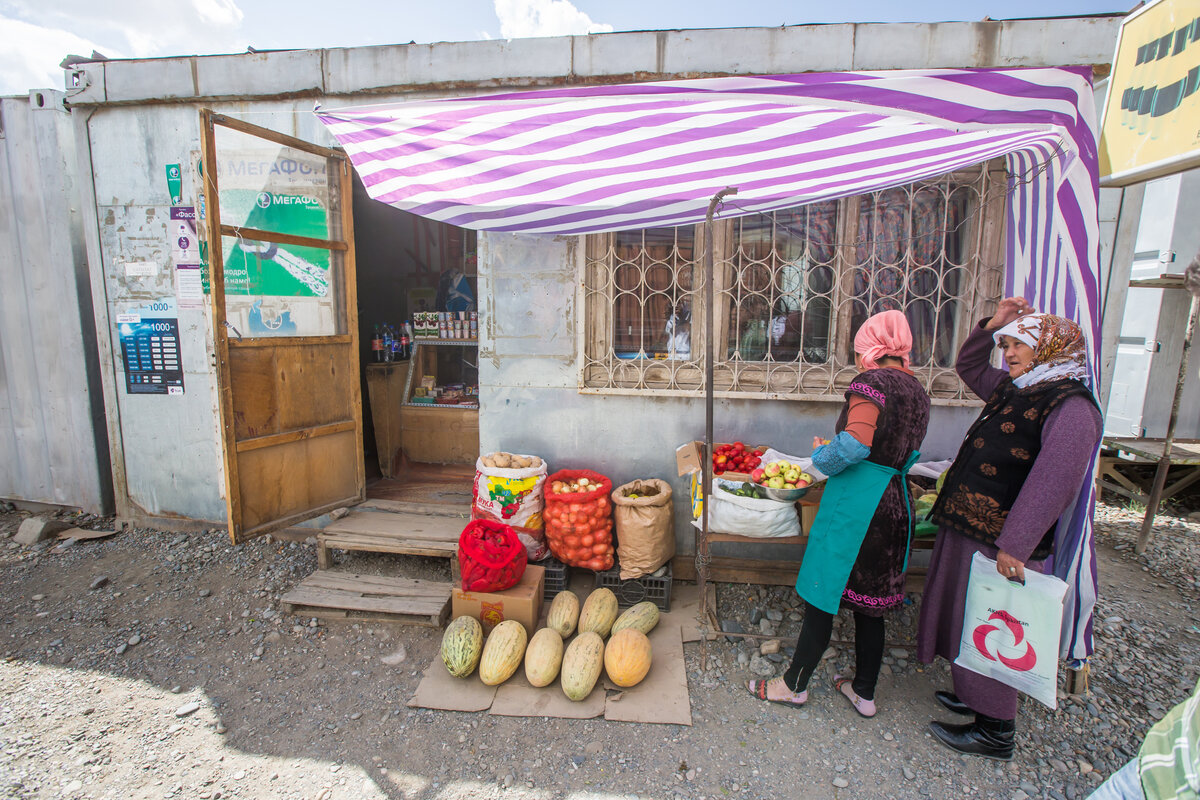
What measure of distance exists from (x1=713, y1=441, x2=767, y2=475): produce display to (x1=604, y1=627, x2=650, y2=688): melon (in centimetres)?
118

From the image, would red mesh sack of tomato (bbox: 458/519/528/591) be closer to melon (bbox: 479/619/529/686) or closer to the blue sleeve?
melon (bbox: 479/619/529/686)

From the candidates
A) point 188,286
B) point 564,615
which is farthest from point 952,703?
point 188,286

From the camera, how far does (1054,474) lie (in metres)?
2.25

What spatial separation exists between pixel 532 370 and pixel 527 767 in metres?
2.57

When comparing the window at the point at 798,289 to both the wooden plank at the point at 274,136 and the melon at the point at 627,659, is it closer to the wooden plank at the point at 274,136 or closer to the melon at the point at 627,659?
the melon at the point at 627,659

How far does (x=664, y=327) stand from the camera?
4223mm

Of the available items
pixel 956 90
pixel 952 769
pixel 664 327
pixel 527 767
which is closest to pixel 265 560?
pixel 527 767

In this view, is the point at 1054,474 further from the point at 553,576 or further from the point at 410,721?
the point at 410,721

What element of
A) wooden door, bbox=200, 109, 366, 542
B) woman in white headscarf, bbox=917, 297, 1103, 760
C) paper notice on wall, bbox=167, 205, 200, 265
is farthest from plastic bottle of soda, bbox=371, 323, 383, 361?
woman in white headscarf, bbox=917, 297, 1103, 760

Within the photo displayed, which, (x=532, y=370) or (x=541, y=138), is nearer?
(x=541, y=138)

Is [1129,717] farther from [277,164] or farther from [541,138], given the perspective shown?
[277,164]

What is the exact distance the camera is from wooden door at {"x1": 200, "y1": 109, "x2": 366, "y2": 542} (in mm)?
3936

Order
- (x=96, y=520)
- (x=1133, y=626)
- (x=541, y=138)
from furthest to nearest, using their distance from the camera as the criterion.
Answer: (x=96, y=520)
(x=1133, y=626)
(x=541, y=138)

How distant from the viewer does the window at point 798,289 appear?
12.8 feet
